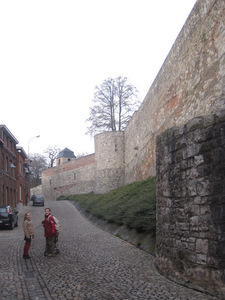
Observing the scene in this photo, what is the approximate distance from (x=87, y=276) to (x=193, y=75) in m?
7.65

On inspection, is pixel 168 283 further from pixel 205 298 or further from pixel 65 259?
pixel 65 259

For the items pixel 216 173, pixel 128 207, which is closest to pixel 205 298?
pixel 216 173

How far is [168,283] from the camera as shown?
227 inches

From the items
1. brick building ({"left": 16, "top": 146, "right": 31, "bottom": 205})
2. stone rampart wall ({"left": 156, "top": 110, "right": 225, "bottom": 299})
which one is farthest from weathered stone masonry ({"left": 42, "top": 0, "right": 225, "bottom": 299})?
brick building ({"left": 16, "top": 146, "right": 31, "bottom": 205})

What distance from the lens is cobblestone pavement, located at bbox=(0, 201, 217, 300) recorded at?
5230 mm

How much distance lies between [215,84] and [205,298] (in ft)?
20.1

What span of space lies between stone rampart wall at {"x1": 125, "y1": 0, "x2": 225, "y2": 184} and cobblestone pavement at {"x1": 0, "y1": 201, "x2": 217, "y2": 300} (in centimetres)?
459

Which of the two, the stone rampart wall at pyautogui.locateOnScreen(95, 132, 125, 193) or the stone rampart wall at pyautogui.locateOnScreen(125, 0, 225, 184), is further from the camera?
the stone rampart wall at pyautogui.locateOnScreen(95, 132, 125, 193)

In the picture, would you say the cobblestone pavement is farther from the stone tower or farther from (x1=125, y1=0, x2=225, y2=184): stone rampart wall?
the stone tower

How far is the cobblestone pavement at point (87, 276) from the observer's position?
5.23 metres

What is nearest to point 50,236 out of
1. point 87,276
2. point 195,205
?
point 87,276

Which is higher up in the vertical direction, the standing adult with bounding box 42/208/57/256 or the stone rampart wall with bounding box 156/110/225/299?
the stone rampart wall with bounding box 156/110/225/299

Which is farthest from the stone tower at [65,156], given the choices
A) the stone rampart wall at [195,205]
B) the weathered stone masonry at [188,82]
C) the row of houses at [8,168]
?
the stone rampart wall at [195,205]

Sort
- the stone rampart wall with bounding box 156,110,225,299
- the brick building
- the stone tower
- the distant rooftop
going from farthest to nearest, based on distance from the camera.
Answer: the distant rooftop → the stone tower → the brick building → the stone rampart wall with bounding box 156,110,225,299
